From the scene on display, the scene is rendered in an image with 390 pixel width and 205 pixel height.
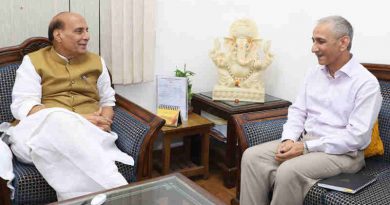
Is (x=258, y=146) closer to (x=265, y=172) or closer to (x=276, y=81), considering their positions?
(x=265, y=172)

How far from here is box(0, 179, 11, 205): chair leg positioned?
68.9 inches

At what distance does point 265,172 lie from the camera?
195 centimetres

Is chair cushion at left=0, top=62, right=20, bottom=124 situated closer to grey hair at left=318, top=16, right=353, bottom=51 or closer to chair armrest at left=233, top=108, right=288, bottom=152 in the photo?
chair armrest at left=233, top=108, right=288, bottom=152

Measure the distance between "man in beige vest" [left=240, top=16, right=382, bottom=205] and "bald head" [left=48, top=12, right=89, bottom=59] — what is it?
103 centimetres

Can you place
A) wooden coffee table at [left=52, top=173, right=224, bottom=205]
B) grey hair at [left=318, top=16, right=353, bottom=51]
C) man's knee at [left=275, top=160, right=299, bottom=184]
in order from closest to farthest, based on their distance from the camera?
wooden coffee table at [left=52, top=173, right=224, bottom=205]
man's knee at [left=275, top=160, right=299, bottom=184]
grey hair at [left=318, top=16, right=353, bottom=51]

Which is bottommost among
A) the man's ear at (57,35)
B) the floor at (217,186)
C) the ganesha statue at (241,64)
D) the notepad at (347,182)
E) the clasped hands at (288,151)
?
the floor at (217,186)

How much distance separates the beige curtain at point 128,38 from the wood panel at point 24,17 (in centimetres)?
29

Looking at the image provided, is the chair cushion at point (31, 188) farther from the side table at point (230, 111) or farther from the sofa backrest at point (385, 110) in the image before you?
the sofa backrest at point (385, 110)

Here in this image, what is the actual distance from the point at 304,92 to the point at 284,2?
3.10 feet

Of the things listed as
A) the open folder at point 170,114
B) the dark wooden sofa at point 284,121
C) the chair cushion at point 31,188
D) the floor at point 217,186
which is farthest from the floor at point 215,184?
the chair cushion at point 31,188

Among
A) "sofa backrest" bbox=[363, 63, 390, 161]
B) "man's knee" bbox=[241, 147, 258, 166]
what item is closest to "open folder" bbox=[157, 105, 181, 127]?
"man's knee" bbox=[241, 147, 258, 166]

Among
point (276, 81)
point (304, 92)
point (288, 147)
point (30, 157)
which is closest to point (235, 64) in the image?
point (276, 81)

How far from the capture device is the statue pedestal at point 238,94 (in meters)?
2.76

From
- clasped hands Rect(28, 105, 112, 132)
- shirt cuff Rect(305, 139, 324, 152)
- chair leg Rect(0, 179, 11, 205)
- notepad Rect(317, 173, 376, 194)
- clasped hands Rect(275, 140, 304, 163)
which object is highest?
clasped hands Rect(28, 105, 112, 132)
